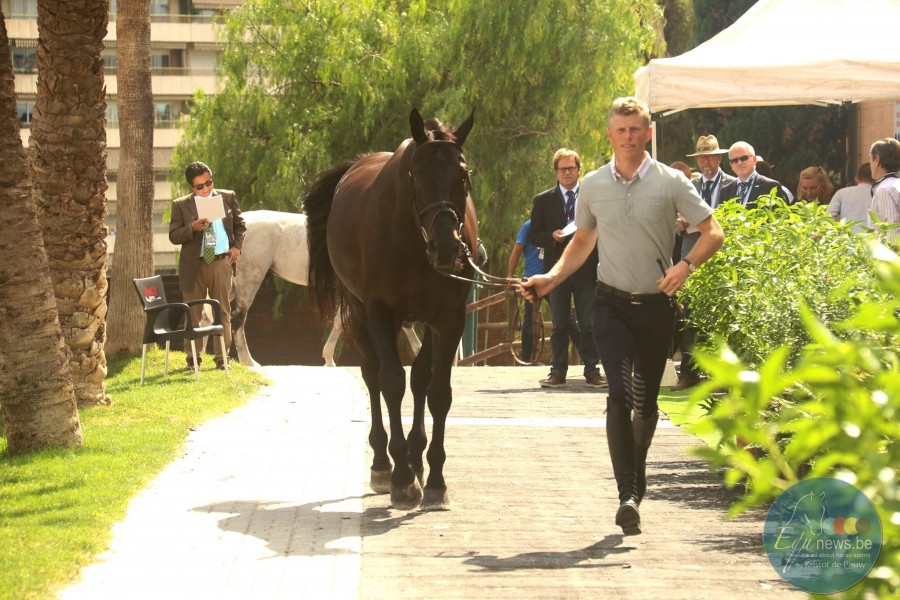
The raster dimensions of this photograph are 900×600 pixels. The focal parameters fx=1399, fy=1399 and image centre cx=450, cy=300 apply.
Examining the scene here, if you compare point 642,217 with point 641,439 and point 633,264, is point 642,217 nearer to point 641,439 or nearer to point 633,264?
point 633,264

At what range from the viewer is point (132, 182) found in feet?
57.2

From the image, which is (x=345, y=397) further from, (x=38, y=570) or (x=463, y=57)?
(x=463, y=57)

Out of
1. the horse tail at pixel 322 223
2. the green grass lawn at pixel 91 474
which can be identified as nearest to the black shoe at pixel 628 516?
the green grass lawn at pixel 91 474

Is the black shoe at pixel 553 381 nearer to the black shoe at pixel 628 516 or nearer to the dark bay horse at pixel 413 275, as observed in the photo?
the dark bay horse at pixel 413 275

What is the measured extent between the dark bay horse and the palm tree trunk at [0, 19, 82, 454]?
2.15m

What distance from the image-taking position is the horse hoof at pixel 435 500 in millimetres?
7878

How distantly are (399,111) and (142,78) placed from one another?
39.6 feet

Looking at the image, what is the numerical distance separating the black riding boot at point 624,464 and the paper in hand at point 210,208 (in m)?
8.98

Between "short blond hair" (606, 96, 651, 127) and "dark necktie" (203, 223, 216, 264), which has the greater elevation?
"short blond hair" (606, 96, 651, 127)

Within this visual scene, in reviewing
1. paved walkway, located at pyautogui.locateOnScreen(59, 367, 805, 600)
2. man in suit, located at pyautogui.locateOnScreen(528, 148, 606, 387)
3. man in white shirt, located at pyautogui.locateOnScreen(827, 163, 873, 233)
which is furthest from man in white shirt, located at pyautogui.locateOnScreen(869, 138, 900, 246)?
man in suit, located at pyautogui.locateOnScreen(528, 148, 606, 387)

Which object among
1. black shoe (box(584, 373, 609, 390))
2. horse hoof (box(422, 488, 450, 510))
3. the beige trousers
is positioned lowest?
black shoe (box(584, 373, 609, 390))

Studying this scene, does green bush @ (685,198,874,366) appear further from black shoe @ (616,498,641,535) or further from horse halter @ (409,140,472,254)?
horse halter @ (409,140,472,254)

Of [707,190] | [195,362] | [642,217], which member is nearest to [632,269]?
[642,217]

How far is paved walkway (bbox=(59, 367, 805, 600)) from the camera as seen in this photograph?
5.95 metres
